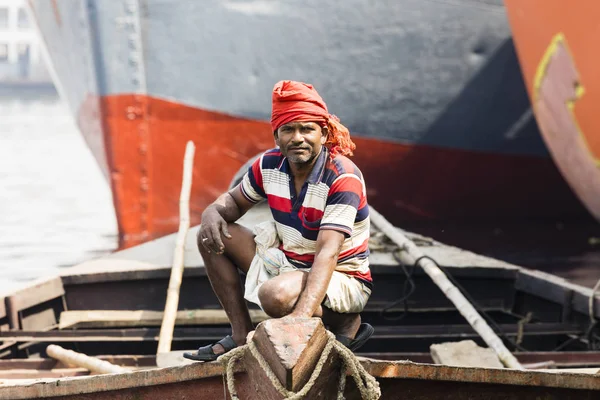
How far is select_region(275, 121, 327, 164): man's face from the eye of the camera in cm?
300

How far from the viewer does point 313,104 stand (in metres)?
3.00

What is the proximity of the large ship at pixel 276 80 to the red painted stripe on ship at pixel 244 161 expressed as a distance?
2 centimetres

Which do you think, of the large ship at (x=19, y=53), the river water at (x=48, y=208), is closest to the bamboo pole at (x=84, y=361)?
the river water at (x=48, y=208)

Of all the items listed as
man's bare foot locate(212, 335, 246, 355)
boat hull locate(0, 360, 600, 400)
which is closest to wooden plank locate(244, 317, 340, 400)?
boat hull locate(0, 360, 600, 400)

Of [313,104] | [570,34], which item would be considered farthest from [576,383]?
[570,34]

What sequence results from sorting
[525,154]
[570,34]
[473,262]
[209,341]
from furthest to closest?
[525,154] < [570,34] < [473,262] < [209,341]

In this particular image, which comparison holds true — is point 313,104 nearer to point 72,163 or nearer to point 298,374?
point 298,374

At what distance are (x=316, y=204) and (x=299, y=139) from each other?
0.26 metres

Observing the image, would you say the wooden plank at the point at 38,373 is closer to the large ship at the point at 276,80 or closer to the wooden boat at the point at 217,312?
the wooden boat at the point at 217,312

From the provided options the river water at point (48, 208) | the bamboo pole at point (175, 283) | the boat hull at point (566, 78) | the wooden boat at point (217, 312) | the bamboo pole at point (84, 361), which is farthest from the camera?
the river water at point (48, 208)

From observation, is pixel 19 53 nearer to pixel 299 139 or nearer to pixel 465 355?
pixel 465 355

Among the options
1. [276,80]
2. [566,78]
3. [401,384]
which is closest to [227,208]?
[401,384]

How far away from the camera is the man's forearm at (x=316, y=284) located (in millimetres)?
2830

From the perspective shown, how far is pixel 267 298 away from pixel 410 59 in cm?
723
